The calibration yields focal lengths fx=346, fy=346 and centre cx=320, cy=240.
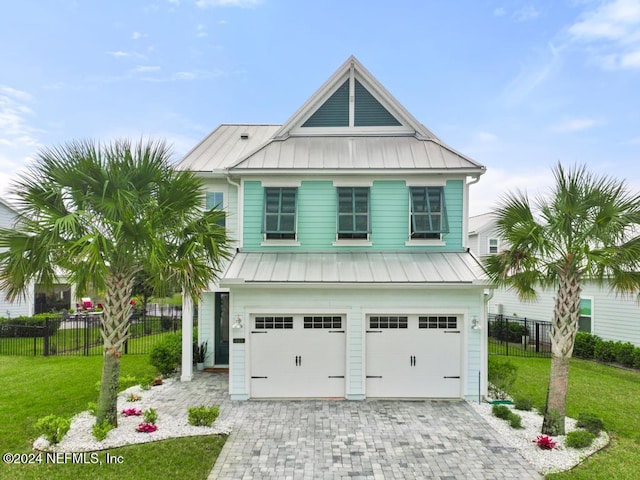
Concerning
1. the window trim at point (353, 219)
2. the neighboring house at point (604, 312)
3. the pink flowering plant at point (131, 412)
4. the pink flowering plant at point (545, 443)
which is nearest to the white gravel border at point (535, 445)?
the pink flowering plant at point (545, 443)

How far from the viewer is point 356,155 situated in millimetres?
11273

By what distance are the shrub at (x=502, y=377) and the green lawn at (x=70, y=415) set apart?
292 inches

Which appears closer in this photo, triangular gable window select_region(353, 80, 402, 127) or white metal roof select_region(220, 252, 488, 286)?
white metal roof select_region(220, 252, 488, 286)

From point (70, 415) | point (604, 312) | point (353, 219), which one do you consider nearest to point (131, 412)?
point (70, 415)

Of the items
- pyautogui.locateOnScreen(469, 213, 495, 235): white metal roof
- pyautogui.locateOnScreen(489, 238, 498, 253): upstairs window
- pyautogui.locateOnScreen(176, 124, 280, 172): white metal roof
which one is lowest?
pyautogui.locateOnScreen(489, 238, 498, 253): upstairs window

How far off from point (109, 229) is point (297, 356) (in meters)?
5.72

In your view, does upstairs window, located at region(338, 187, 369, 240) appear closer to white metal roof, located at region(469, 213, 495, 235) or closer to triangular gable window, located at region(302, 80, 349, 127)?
triangular gable window, located at region(302, 80, 349, 127)

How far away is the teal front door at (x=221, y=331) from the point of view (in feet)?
41.0

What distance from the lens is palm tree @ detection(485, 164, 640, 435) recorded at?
680cm

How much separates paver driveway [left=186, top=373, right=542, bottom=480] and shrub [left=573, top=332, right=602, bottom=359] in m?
9.63

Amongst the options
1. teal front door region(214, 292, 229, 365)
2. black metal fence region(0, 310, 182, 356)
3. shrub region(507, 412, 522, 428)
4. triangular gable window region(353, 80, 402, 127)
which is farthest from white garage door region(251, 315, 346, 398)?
black metal fence region(0, 310, 182, 356)

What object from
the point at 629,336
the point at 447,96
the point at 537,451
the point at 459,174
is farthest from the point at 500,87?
the point at 537,451

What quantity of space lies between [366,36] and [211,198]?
9.86 metres

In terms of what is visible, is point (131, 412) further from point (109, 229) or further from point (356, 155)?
point (356, 155)
